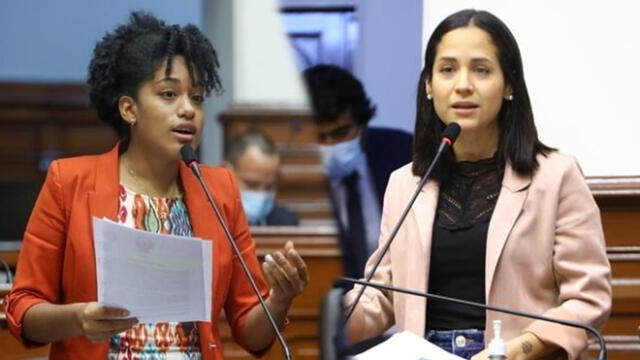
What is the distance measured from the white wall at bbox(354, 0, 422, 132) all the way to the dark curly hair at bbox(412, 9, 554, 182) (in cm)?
71

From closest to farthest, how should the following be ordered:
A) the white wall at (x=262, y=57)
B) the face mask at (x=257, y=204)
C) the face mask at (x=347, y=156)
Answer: the white wall at (x=262, y=57) < the face mask at (x=347, y=156) < the face mask at (x=257, y=204)

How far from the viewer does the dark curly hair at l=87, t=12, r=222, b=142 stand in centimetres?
179

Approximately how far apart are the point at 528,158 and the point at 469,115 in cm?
11

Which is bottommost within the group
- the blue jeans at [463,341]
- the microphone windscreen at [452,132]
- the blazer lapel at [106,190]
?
the blue jeans at [463,341]

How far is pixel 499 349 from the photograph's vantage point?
4.91 feet

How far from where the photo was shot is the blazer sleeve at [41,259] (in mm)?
1713

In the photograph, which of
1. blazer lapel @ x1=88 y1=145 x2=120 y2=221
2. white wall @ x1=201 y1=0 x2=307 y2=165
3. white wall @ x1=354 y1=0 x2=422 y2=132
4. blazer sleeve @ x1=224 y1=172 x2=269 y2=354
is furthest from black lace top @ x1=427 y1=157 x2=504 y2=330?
white wall @ x1=201 y1=0 x2=307 y2=165

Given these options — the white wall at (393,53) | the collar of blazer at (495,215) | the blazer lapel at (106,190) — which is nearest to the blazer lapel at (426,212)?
the collar of blazer at (495,215)

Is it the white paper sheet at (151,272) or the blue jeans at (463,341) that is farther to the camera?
the blue jeans at (463,341)

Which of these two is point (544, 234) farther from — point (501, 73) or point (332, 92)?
point (332, 92)

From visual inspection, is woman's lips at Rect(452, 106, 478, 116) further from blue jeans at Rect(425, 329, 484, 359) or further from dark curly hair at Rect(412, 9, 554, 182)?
blue jeans at Rect(425, 329, 484, 359)

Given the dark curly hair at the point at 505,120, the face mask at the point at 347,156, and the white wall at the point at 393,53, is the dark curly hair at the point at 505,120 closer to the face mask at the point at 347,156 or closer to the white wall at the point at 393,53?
the face mask at the point at 347,156

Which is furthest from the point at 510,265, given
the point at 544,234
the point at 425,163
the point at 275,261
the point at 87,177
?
the point at 87,177

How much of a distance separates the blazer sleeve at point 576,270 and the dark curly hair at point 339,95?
0.38 meters
